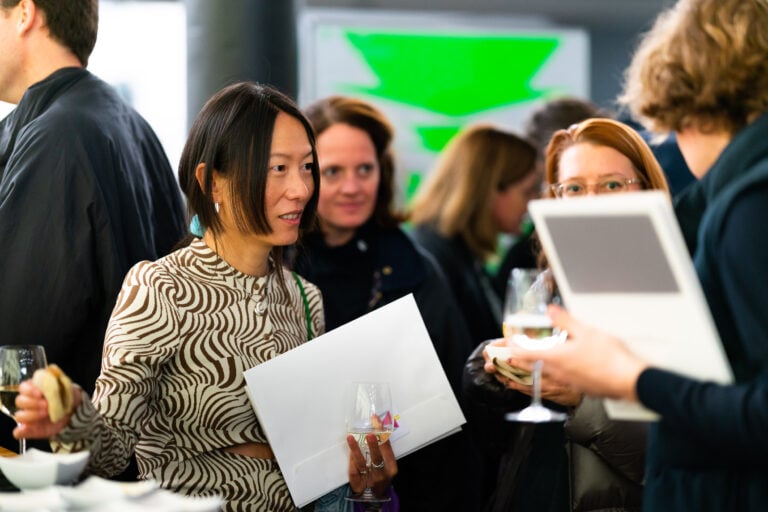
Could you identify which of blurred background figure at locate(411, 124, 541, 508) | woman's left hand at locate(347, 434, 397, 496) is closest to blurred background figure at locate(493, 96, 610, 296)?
blurred background figure at locate(411, 124, 541, 508)

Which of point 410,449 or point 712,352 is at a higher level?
point 712,352

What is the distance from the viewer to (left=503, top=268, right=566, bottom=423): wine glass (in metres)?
2.31

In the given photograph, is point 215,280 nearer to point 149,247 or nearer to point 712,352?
point 149,247

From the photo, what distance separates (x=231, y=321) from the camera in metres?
2.46

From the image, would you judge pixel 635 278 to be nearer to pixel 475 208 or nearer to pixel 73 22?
pixel 73 22

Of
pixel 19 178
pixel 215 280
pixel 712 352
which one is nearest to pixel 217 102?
pixel 215 280

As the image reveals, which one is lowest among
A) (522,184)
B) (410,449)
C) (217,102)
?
(410,449)

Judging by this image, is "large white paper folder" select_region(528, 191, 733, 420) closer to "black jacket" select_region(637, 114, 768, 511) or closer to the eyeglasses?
"black jacket" select_region(637, 114, 768, 511)

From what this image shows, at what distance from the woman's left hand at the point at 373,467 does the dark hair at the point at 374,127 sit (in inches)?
59.0

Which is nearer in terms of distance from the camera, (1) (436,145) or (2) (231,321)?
(2) (231,321)

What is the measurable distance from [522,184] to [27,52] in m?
2.43

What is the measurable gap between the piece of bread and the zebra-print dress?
214 millimetres

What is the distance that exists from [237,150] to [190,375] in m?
0.52

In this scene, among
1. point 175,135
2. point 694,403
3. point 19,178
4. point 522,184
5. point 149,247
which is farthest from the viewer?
point 175,135
